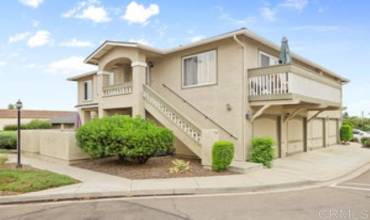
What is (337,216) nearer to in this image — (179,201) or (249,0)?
(179,201)

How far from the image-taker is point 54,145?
45.3 ft

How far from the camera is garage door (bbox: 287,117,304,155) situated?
1673cm

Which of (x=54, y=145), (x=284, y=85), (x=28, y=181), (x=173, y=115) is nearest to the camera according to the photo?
(x=28, y=181)

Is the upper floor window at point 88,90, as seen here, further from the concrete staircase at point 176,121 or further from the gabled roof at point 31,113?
the gabled roof at point 31,113

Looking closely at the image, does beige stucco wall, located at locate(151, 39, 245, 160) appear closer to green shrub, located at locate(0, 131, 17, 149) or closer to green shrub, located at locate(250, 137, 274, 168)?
green shrub, located at locate(250, 137, 274, 168)

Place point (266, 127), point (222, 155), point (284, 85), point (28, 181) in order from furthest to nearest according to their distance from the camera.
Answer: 1. point (266, 127)
2. point (284, 85)
3. point (222, 155)
4. point (28, 181)

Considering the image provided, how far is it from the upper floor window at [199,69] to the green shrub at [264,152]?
3.68 m

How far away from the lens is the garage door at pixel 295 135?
659 inches

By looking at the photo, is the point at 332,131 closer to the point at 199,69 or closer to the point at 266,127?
the point at 266,127

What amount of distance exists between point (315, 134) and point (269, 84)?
988 centimetres

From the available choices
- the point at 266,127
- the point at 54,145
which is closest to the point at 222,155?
the point at 266,127

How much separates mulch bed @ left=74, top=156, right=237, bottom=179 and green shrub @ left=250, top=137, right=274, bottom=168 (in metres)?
1.98

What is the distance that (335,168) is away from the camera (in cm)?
1252

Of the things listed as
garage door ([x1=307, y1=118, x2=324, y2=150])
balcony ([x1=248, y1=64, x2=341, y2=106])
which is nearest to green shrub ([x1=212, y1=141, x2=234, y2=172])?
balcony ([x1=248, y1=64, x2=341, y2=106])
